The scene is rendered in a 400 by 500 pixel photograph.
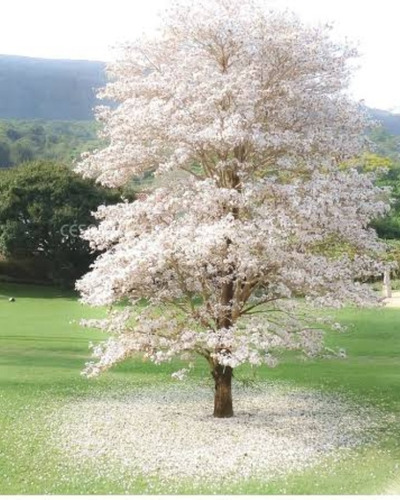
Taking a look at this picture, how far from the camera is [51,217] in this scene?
1901 inches

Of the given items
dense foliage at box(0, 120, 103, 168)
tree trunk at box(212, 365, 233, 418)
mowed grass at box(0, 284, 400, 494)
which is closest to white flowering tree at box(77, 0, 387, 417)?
tree trunk at box(212, 365, 233, 418)

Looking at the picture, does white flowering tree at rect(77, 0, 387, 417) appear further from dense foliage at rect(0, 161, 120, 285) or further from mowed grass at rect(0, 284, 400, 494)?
dense foliage at rect(0, 161, 120, 285)

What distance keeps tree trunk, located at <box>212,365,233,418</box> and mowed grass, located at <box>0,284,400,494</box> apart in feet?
10.9

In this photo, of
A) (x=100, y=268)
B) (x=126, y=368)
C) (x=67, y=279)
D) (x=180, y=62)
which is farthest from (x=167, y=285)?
(x=67, y=279)

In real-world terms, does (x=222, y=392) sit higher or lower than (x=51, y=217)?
lower

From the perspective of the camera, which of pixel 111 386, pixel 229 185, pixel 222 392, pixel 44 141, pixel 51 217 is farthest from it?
pixel 44 141

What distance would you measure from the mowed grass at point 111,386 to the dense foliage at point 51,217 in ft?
33.9

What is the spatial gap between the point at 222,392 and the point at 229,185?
14.8 ft

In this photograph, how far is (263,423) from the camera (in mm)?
14875

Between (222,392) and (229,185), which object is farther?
(222,392)

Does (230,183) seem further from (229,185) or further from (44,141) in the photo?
(44,141)

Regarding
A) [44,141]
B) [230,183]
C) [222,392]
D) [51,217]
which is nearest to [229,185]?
[230,183]

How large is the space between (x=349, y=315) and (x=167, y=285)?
2205cm

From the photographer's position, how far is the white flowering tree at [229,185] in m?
13.1
